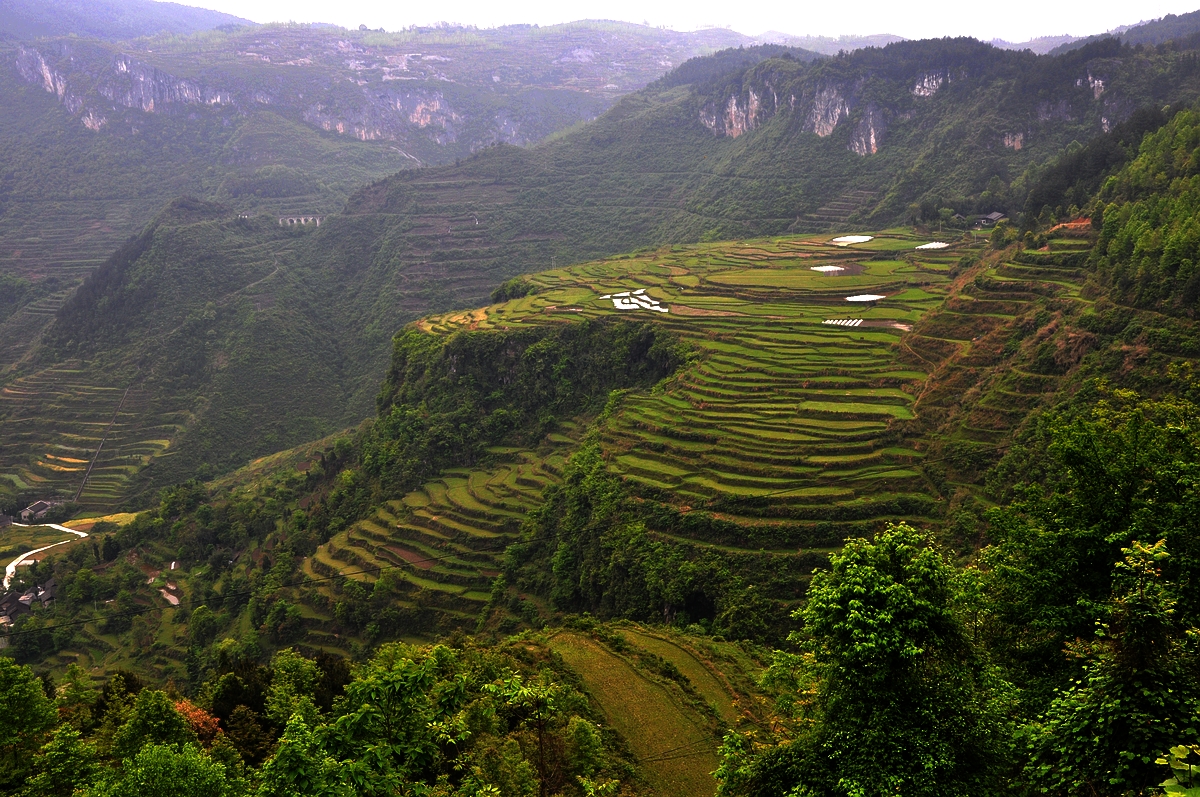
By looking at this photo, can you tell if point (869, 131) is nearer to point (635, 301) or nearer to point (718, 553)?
point (635, 301)

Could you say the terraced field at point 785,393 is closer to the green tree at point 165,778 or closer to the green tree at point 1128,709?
the green tree at point 1128,709

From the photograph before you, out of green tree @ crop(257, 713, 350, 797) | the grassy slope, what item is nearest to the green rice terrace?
the grassy slope

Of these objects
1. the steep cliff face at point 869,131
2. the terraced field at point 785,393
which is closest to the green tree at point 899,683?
the terraced field at point 785,393

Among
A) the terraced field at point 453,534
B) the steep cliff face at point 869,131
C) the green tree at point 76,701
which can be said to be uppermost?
the steep cliff face at point 869,131

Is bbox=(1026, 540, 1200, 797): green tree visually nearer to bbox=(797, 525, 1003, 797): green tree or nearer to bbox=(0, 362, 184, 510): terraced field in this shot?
bbox=(797, 525, 1003, 797): green tree

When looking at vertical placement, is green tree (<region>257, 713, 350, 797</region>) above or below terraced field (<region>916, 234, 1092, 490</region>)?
below

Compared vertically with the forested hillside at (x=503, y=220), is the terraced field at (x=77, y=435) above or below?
below
